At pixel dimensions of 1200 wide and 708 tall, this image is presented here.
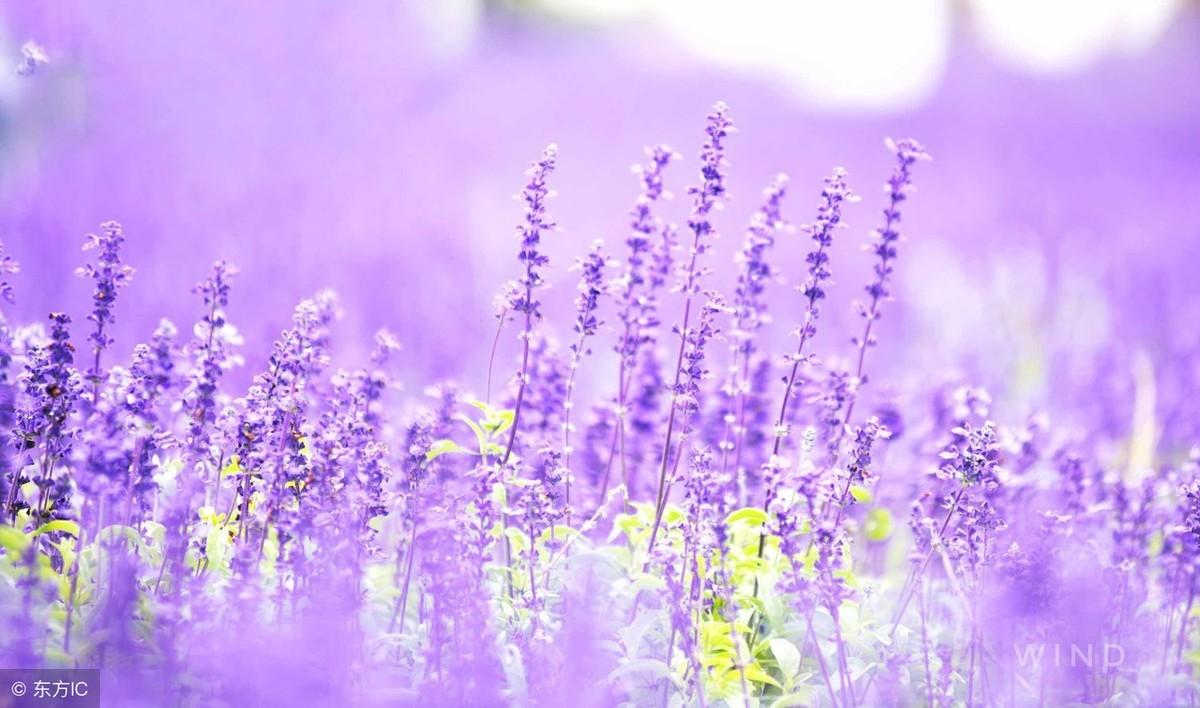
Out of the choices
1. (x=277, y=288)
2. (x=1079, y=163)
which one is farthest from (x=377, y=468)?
(x=1079, y=163)

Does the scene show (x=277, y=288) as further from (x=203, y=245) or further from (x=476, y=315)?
(x=476, y=315)

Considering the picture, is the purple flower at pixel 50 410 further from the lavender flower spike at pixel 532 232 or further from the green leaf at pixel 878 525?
the green leaf at pixel 878 525

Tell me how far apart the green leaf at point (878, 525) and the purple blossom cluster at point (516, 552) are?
48 cm

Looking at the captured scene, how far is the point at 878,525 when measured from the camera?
397cm

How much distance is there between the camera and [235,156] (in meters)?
8.72

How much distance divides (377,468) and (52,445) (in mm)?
789

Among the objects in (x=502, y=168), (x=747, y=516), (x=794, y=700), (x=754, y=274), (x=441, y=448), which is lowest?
(x=794, y=700)

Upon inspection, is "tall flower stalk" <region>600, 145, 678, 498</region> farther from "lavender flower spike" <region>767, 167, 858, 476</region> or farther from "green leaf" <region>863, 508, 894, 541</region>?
"green leaf" <region>863, 508, 894, 541</region>

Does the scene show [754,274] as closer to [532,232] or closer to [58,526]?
[532,232]

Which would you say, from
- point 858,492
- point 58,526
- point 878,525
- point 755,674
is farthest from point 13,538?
point 878,525

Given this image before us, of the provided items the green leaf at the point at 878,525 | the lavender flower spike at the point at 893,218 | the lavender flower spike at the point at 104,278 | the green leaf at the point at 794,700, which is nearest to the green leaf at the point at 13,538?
the lavender flower spike at the point at 104,278

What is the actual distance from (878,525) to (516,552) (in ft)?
5.07

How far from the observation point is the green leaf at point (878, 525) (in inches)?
153

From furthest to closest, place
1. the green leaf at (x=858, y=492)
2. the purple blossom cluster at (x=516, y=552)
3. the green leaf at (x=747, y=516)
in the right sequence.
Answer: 1. the green leaf at (x=858, y=492)
2. the green leaf at (x=747, y=516)
3. the purple blossom cluster at (x=516, y=552)
